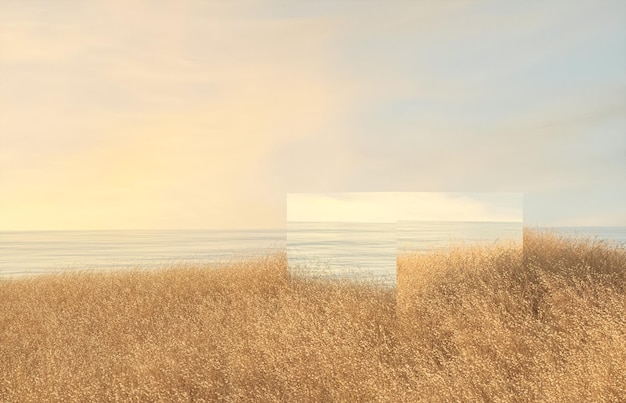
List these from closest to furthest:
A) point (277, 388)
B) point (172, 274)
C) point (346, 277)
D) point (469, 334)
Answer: point (277, 388) → point (469, 334) → point (346, 277) → point (172, 274)

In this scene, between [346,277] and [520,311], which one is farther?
[346,277]

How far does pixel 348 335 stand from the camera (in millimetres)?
7473

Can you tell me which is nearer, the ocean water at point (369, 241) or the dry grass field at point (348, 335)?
the dry grass field at point (348, 335)

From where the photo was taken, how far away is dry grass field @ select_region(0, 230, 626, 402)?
598 centimetres

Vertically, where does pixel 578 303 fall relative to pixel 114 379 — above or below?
above

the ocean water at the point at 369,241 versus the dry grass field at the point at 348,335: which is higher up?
the ocean water at the point at 369,241

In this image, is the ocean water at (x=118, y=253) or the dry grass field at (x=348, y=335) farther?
the ocean water at (x=118, y=253)

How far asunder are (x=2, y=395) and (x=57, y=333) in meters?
2.62

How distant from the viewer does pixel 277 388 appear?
6270 millimetres

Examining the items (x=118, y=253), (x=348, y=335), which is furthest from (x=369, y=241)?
(x=118, y=253)

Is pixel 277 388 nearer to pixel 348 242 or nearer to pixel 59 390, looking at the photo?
pixel 59 390

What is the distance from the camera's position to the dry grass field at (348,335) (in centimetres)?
598

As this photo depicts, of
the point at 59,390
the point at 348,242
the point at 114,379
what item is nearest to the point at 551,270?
the point at 348,242

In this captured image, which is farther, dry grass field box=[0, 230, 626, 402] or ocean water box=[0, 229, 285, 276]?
ocean water box=[0, 229, 285, 276]
